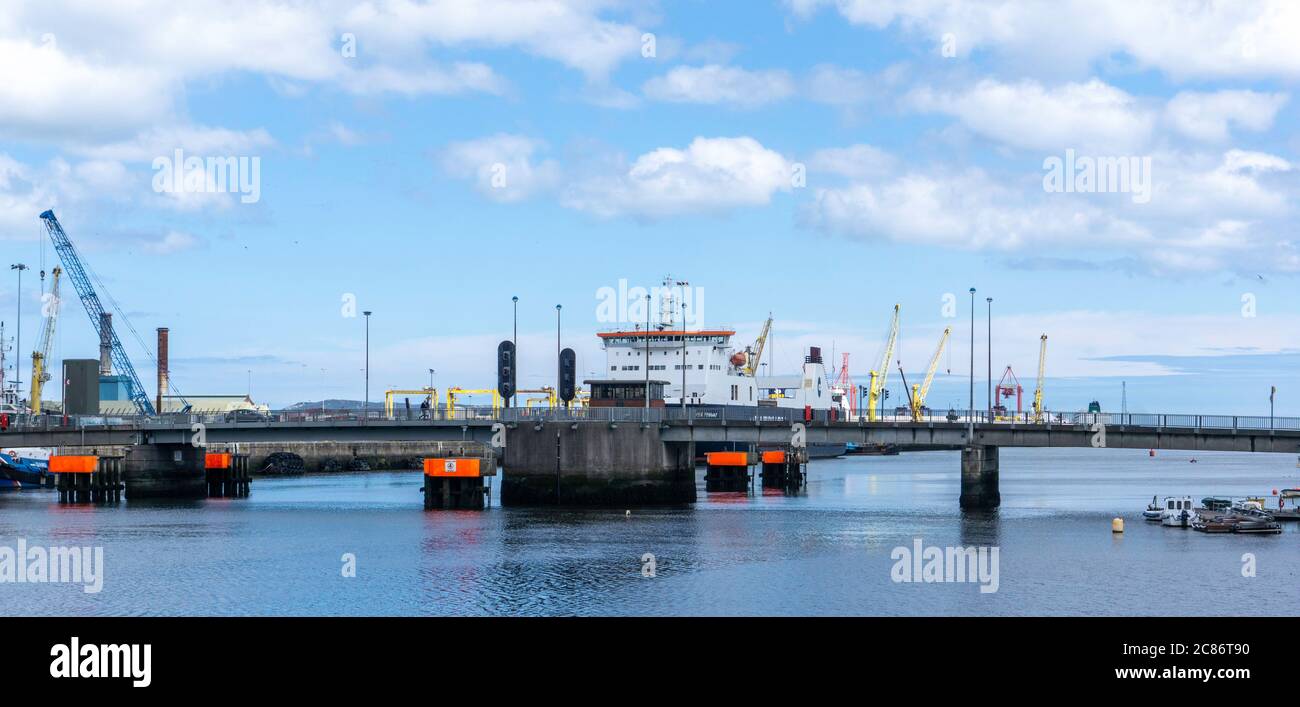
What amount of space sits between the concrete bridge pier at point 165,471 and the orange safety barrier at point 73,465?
9.31 ft

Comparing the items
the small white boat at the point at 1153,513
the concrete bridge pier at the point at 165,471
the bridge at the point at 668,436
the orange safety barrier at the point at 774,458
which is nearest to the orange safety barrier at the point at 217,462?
the concrete bridge pier at the point at 165,471

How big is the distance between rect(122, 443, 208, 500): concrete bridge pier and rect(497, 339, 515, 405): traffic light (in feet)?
85.7

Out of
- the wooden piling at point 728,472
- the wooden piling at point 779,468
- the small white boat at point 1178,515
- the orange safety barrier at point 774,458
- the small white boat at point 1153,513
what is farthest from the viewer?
the orange safety barrier at point 774,458

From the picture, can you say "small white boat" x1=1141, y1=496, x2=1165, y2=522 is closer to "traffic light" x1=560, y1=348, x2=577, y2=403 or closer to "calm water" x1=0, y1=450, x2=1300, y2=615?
"calm water" x1=0, y1=450, x2=1300, y2=615

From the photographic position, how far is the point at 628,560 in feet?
205

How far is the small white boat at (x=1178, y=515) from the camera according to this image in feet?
266

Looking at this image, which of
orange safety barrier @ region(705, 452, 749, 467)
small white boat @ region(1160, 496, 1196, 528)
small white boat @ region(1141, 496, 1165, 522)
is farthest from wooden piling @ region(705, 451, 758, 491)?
small white boat @ region(1160, 496, 1196, 528)

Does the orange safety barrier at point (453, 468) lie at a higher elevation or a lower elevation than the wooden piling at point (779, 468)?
higher

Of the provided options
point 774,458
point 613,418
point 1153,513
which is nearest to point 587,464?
point 613,418

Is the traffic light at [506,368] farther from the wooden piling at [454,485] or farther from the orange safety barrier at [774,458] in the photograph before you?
the orange safety barrier at [774,458]

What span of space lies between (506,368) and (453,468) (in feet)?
25.7
